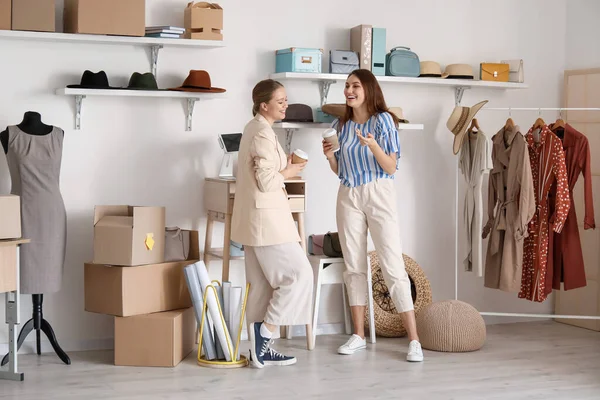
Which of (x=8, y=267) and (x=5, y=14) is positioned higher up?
(x=5, y=14)

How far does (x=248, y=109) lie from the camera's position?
539cm

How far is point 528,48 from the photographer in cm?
612

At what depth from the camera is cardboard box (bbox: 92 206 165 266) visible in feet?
14.9

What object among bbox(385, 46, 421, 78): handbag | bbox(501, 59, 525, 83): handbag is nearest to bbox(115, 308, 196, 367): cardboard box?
bbox(385, 46, 421, 78): handbag

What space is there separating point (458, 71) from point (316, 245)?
1.46 m

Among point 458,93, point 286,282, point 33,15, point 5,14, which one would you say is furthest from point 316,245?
point 5,14

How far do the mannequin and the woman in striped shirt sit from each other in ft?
4.91

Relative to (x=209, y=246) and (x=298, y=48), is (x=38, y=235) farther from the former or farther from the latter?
(x=298, y=48)

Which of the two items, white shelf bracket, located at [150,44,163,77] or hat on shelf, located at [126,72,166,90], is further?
white shelf bracket, located at [150,44,163,77]

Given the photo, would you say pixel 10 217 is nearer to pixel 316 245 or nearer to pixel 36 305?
pixel 36 305

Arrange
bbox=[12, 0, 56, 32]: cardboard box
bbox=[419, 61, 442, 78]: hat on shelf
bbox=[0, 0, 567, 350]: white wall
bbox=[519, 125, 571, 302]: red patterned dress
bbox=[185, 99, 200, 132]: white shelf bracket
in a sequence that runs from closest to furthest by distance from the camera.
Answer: bbox=[12, 0, 56, 32]: cardboard box
bbox=[0, 0, 567, 350]: white wall
bbox=[185, 99, 200, 132]: white shelf bracket
bbox=[519, 125, 571, 302]: red patterned dress
bbox=[419, 61, 442, 78]: hat on shelf

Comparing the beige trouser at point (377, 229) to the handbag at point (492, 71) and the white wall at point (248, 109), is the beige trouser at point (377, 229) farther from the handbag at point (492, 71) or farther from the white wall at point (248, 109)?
the handbag at point (492, 71)

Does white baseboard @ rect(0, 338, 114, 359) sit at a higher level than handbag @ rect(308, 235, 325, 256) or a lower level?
lower

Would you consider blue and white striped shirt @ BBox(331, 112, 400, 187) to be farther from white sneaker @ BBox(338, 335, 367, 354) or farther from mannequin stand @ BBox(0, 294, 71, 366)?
mannequin stand @ BBox(0, 294, 71, 366)
